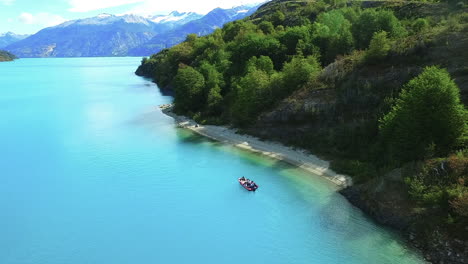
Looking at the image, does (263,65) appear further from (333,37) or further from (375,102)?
(375,102)

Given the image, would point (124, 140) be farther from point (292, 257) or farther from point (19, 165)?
point (292, 257)

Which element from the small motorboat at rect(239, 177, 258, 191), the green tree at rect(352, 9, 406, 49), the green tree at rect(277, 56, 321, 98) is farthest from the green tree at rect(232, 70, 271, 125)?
the small motorboat at rect(239, 177, 258, 191)

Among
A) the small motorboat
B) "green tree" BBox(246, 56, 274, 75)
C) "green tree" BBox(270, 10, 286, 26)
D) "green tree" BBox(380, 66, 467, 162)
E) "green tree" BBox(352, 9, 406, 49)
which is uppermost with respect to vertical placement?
"green tree" BBox(270, 10, 286, 26)

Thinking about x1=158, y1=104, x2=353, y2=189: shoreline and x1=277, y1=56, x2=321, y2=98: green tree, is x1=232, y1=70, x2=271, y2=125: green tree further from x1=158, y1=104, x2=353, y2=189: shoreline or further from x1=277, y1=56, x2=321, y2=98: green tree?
x1=158, y1=104, x2=353, y2=189: shoreline

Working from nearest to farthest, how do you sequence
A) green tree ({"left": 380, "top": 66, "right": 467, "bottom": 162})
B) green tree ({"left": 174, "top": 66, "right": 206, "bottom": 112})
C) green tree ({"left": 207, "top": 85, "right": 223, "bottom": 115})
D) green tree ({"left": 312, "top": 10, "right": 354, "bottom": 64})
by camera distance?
green tree ({"left": 380, "top": 66, "right": 467, "bottom": 162}) → green tree ({"left": 312, "top": 10, "right": 354, "bottom": 64}) → green tree ({"left": 207, "top": 85, "right": 223, "bottom": 115}) → green tree ({"left": 174, "top": 66, "right": 206, "bottom": 112})

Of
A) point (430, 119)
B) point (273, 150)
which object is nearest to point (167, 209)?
point (273, 150)
